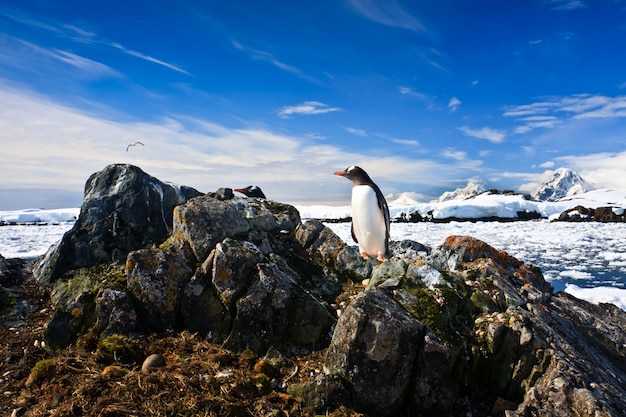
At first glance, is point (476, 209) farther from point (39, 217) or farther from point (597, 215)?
point (39, 217)

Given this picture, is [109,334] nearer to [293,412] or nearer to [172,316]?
[172,316]

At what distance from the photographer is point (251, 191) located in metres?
10.6

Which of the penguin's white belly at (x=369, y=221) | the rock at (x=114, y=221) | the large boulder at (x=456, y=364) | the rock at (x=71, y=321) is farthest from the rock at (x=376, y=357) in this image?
the rock at (x=114, y=221)

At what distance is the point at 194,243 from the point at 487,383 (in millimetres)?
4261

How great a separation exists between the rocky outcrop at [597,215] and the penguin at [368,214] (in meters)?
39.0

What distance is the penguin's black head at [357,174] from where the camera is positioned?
28.9 feet

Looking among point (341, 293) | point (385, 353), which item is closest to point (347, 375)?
point (385, 353)

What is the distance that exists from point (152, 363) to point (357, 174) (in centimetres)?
588

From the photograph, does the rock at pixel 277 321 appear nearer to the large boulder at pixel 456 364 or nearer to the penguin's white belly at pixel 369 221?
the large boulder at pixel 456 364

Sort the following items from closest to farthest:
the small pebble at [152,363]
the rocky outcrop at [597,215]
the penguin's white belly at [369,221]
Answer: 1. the small pebble at [152,363]
2. the penguin's white belly at [369,221]
3. the rocky outcrop at [597,215]

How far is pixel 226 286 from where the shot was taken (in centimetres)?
518

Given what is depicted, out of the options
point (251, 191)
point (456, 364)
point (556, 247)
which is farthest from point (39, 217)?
point (456, 364)

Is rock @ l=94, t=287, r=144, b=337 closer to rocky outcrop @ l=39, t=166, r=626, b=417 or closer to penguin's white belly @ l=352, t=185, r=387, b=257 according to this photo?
rocky outcrop @ l=39, t=166, r=626, b=417

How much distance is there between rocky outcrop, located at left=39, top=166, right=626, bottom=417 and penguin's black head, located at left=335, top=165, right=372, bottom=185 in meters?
2.17
